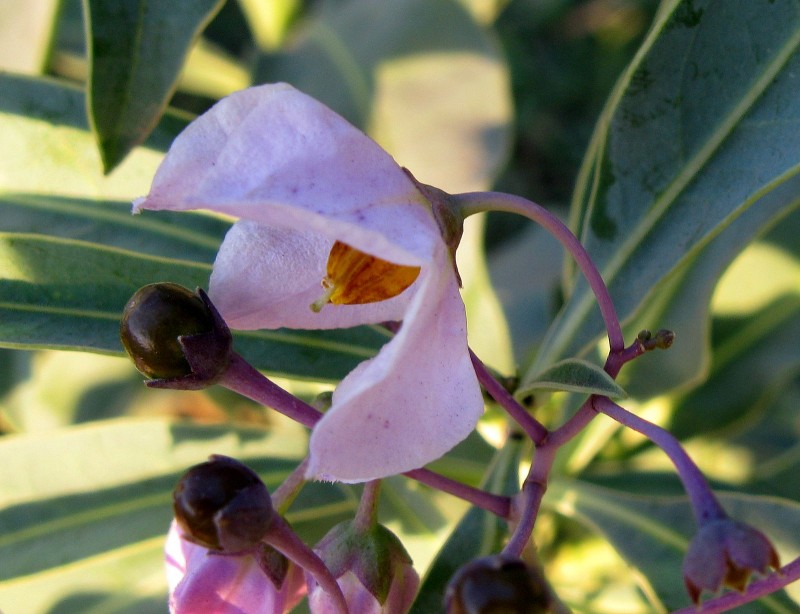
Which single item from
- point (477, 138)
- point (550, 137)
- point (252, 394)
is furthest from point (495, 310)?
point (550, 137)

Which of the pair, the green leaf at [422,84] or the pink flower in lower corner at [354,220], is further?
the green leaf at [422,84]

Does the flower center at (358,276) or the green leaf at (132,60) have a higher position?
the flower center at (358,276)

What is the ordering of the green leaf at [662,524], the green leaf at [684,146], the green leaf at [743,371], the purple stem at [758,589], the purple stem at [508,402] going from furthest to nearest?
the green leaf at [743,371] < the green leaf at [662,524] < the green leaf at [684,146] < the purple stem at [508,402] < the purple stem at [758,589]

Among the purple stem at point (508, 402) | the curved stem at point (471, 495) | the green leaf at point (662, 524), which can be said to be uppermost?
the purple stem at point (508, 402)

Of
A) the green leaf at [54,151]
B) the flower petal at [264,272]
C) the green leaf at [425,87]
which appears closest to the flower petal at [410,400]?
the flower petal at [264,272]

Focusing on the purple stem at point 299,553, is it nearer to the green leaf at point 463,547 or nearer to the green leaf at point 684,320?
the green leaf at point 463,547

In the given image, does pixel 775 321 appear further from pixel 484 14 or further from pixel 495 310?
pixel 484 14

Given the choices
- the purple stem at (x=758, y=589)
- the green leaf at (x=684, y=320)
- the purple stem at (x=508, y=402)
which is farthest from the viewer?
the green leaf at (x=684, y=320)

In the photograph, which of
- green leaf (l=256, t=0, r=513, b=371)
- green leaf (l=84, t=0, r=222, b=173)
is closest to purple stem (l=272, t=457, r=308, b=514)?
green leaf (l=84, t=0, r=222, b=173)
